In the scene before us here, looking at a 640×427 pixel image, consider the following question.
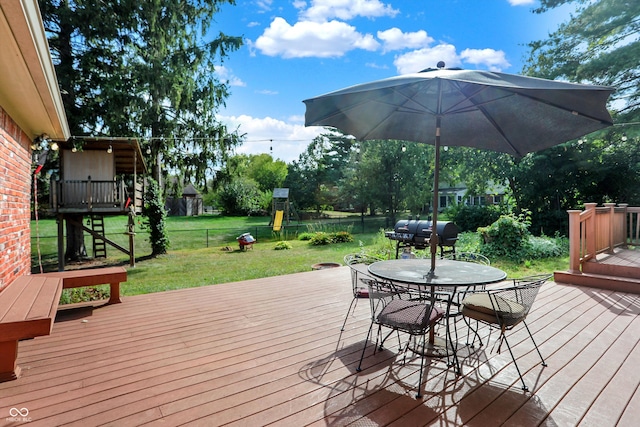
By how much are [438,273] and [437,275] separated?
0.31ft

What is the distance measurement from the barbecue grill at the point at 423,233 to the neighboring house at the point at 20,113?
20.0 feet

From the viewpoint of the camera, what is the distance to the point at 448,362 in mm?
2668

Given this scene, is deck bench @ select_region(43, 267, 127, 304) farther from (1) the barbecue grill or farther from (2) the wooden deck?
(1) the barbecue grill

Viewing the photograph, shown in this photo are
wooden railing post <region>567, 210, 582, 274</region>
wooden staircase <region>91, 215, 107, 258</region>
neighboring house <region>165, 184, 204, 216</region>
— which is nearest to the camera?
wooden railing post <region>567, 210, 582, 274</region>

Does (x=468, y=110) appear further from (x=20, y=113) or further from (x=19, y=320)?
(x=20, y=113)

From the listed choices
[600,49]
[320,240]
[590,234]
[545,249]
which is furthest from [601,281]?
[320,240]

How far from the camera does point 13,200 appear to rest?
12.2 ft

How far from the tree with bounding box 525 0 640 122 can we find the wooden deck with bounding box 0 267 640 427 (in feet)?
25.3

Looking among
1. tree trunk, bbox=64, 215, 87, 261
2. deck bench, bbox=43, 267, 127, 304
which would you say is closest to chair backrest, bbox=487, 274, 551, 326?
deck bench, bbox=43, 267, 127, 304

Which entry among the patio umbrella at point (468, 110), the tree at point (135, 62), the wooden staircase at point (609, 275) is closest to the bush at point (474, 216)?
Result: the wooden staircase at point (609, 275)

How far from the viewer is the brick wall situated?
10.7 feet

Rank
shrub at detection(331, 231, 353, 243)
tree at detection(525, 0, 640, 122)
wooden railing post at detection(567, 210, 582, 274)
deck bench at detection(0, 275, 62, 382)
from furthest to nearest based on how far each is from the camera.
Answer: shrub at detection(331, 231, 353, 243)
tree at detection(525, 0, 640, 122)
wooden railing post at detection(567, 210, 582, 274)
deck bench at detection(0, 275, 62, 382)

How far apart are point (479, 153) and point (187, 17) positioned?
1167cm

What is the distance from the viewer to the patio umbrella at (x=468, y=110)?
2.28 metres
